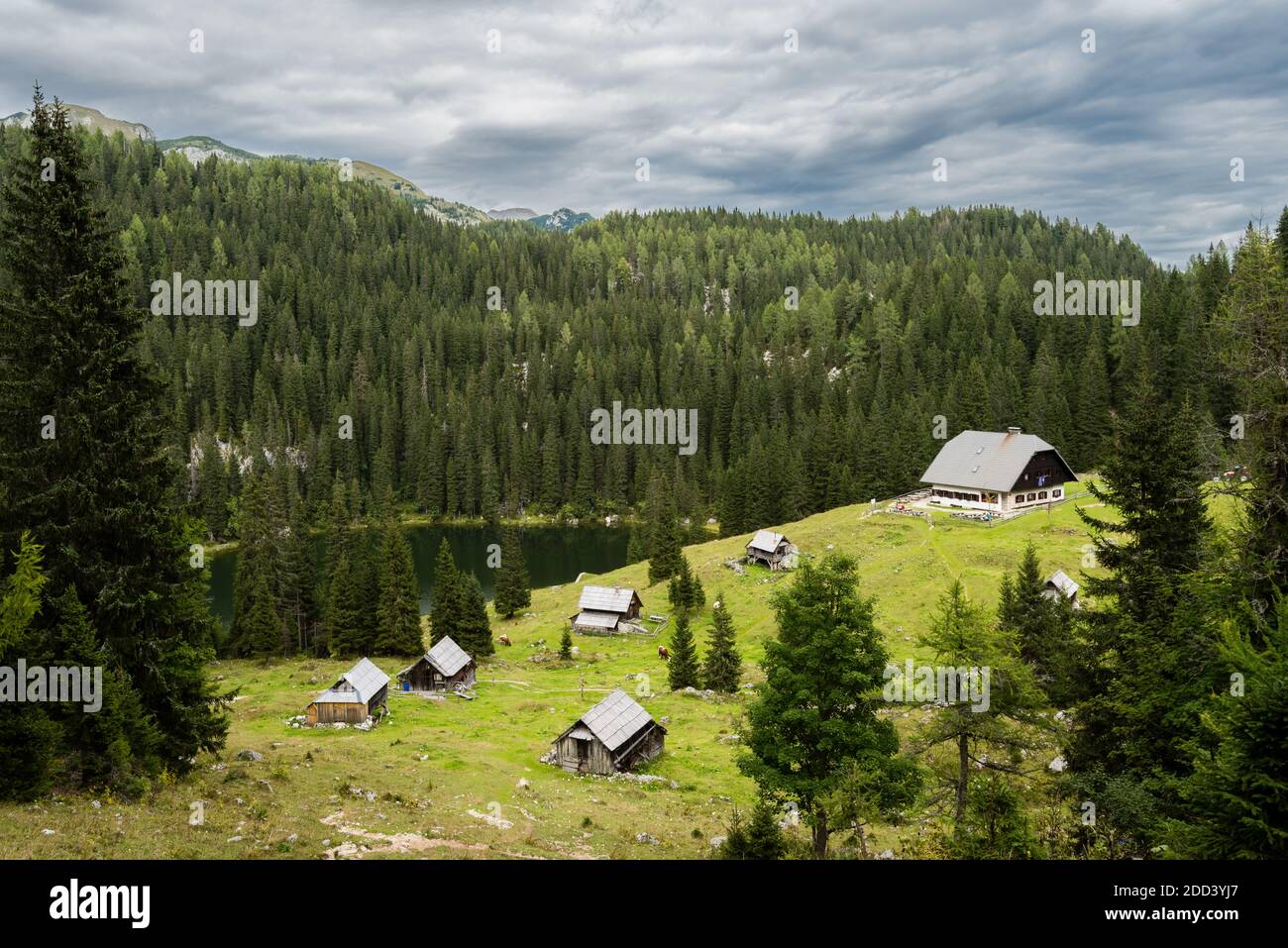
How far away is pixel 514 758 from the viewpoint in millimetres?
42938

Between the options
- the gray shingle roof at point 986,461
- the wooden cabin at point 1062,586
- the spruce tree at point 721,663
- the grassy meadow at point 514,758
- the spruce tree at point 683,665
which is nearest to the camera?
the grassy meadow at point 514,758

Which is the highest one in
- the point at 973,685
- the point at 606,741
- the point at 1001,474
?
the point at 1001,474

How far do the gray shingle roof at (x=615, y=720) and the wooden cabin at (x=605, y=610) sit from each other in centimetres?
3014

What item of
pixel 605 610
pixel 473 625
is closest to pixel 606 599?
pixel 605 610

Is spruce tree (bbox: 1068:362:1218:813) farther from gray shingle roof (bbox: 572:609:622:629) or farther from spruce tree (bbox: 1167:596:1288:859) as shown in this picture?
gray shingle roof (bbox: 572:609:622:629)

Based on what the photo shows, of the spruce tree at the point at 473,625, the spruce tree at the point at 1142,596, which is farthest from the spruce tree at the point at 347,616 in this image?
the spruce tree at the point at 1142,596

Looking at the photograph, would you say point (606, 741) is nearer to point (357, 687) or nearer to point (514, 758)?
point (514, 758)

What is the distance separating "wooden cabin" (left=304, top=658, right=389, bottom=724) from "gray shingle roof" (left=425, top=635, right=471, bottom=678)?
8.10 metres

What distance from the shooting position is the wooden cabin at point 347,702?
157 ft

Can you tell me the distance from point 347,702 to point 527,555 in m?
79.9

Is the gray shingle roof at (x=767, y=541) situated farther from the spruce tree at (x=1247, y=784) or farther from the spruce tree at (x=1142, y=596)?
the spruce tree at (x=1247, y=784)

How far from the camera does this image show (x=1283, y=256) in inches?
854
